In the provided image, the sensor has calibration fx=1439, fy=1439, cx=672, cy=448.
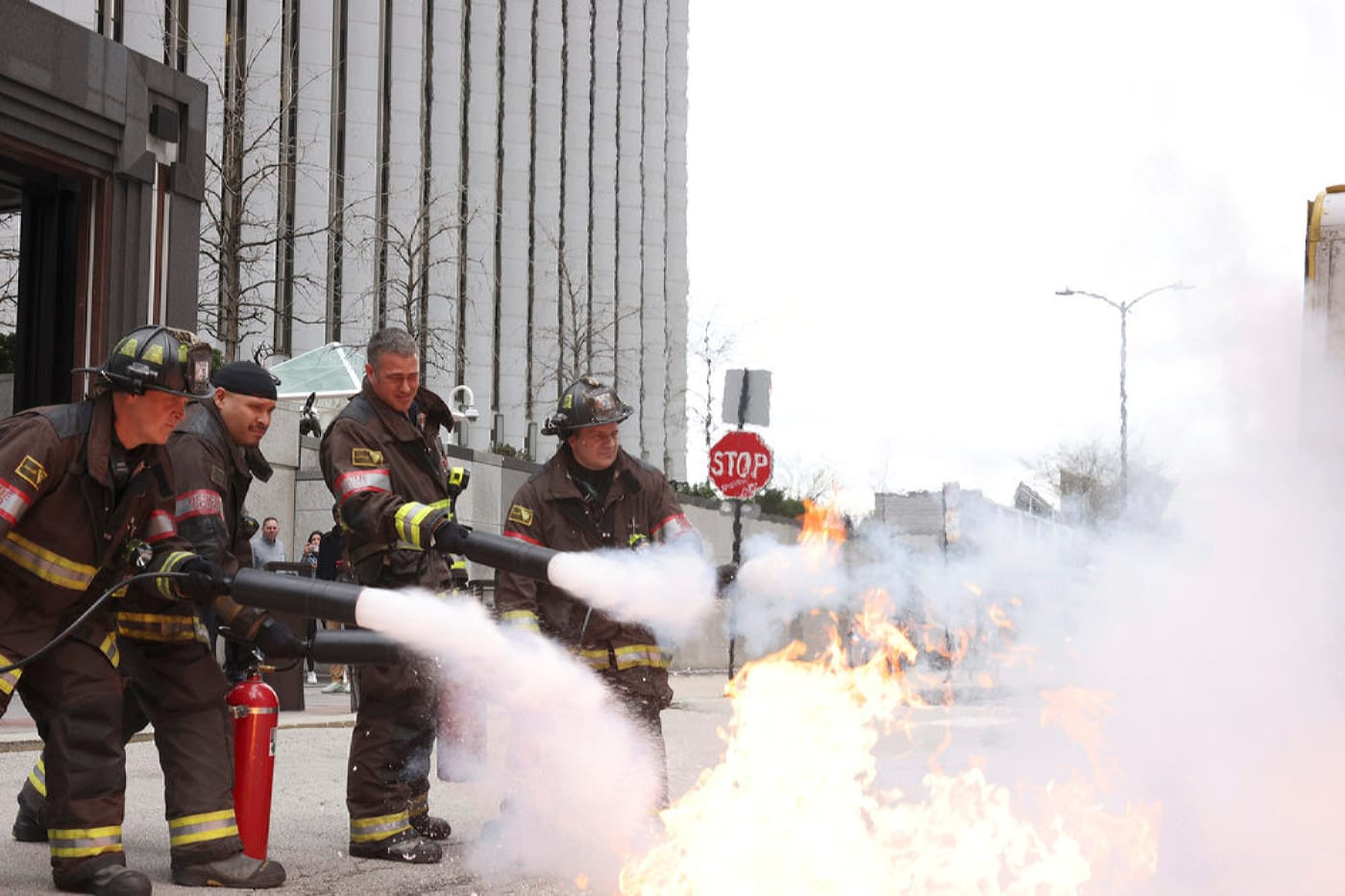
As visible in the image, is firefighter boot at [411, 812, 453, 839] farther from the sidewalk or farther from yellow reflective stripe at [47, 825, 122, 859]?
the sidewalk

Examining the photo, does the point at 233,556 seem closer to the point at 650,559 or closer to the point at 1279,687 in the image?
the point at 650,559

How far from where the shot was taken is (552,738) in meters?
5.01

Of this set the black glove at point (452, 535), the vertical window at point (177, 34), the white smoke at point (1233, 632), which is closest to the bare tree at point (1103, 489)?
the white smoke at point (1233, 632)

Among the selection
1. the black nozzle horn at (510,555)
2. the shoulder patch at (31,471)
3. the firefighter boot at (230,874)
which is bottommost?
the firefighter boot at (230,874)

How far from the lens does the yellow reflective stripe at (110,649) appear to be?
470cm

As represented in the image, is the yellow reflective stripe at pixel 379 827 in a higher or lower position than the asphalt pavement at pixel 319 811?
higher

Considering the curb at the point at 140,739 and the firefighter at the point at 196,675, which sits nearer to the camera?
the firefighter at the point at 196,675

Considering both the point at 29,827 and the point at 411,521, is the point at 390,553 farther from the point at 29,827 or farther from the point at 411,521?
the point at 29,827

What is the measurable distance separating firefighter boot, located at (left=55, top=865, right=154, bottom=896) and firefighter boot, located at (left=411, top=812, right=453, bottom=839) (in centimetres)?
145

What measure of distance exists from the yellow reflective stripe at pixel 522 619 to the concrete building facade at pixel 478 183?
14.5m

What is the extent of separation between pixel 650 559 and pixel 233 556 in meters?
1.58

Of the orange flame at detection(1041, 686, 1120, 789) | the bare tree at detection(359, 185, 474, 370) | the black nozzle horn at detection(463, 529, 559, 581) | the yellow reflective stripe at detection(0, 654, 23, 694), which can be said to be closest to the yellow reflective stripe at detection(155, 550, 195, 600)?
the yellow reflective stripe at detection(0, 654, 23, 694)

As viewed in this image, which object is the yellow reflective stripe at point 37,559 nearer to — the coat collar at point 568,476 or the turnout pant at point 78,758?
the turnout pant at point 78,758

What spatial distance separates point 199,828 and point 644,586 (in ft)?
5.84
